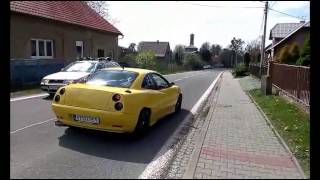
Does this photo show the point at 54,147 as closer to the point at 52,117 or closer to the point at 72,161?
the point at 72,161

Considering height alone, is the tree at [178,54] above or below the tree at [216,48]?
below

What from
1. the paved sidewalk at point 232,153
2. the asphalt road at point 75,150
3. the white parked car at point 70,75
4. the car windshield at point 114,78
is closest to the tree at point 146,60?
the white parked car at point 70,75

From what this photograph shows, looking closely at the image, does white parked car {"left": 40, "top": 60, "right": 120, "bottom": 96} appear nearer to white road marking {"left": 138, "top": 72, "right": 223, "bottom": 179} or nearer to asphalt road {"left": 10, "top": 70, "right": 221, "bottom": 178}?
asphalt road {"left": 10, "top": 70, "right": 221, "bottom": 178}

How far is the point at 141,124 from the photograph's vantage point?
7.31 meters

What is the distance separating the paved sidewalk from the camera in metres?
5.10

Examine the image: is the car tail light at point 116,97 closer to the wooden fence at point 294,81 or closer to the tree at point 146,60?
the wooden fence at point 294,81

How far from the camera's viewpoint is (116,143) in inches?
263

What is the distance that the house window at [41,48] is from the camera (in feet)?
70.0

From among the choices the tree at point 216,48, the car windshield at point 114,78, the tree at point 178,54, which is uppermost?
the tree at point 216,48

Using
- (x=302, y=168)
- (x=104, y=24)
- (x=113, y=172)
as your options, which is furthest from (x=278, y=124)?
(x=104, y=24)

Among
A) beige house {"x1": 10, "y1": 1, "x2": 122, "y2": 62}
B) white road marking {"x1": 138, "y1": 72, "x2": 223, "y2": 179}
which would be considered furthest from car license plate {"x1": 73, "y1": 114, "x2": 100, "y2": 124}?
beige house {"x1": 10, "y1": 1, "x2": 122, "y2": 62}

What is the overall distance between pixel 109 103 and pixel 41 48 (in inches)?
666

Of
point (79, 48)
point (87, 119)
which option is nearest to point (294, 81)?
point (87, 119)

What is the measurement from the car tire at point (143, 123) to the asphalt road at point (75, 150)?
0.16 metres
